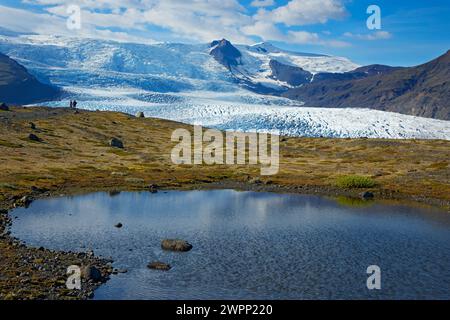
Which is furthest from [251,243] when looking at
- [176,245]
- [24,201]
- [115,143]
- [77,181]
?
[115,143]

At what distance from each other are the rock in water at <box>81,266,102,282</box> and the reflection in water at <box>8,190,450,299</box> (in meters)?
0.99

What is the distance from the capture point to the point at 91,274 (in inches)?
1385

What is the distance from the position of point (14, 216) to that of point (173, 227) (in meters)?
17.8

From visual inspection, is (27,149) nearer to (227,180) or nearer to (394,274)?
(227,180)

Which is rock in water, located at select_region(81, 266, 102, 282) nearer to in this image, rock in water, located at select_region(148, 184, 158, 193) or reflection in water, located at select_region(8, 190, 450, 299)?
reflection in water, located at select_region(8, 190, 450, 299)

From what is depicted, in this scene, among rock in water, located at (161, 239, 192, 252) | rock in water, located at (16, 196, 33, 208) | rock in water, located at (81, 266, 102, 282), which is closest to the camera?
rock in water, located at (81, 266, 102, 282)

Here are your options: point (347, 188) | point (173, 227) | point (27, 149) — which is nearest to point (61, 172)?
point (27, 149)

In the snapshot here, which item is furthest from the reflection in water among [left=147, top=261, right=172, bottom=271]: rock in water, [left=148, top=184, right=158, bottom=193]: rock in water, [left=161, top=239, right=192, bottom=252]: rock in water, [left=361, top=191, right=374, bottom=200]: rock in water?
[left=148, top=184, right=158, bottom=193]: rock in water

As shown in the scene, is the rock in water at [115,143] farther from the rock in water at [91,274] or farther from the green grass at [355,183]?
the rock in water at [91,274]

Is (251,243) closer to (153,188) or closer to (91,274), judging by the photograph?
(91,274)

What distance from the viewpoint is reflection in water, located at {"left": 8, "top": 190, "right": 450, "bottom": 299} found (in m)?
35.6

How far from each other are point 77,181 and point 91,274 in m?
52.0

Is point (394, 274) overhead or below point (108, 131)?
below
